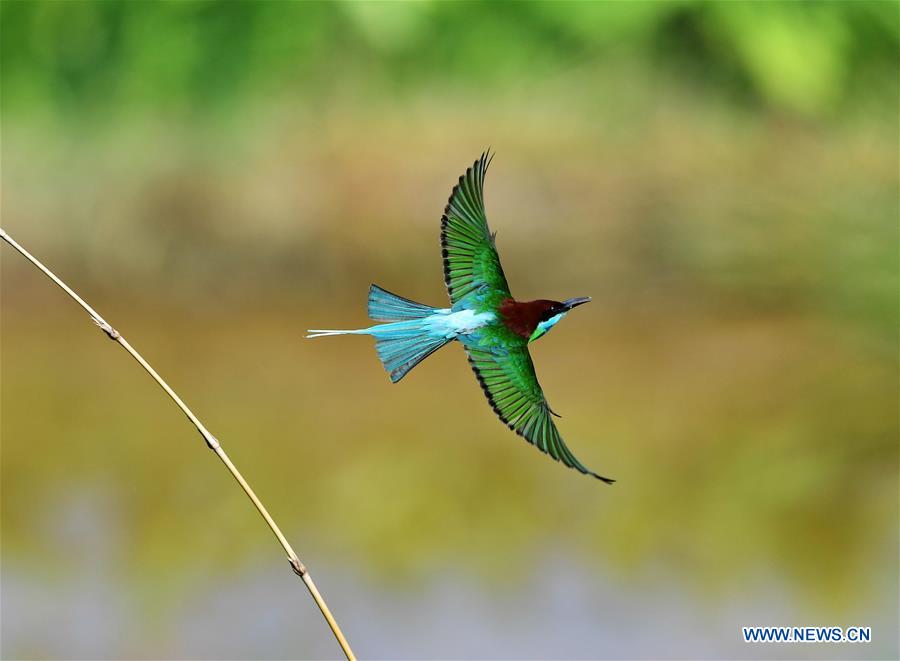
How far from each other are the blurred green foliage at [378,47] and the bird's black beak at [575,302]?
4.55 ft

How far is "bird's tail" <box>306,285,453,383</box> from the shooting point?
1.32 ft

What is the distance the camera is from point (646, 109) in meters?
1.85

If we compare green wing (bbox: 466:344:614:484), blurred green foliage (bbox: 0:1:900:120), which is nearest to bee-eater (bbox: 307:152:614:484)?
green wing (bbox: 466:344:614:484)

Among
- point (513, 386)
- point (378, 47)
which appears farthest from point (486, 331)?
point (378, 47)

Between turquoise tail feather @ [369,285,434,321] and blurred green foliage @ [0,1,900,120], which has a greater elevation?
blurred green foliage @ [0,1,900,120]

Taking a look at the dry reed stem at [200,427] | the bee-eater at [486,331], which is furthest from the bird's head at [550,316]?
the dry reed stem at [200,427]

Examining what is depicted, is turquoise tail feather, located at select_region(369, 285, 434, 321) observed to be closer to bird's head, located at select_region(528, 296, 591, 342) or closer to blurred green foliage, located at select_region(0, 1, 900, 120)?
bird's head, located at select_region(528, 296, 591, 342)

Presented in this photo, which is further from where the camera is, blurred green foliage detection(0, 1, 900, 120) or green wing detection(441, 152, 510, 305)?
blurred green foliage detection(0, 1, 900, 120)

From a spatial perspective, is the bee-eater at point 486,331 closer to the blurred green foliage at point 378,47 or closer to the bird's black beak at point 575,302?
the bird's black beak at point 575,302

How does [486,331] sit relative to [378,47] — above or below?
below

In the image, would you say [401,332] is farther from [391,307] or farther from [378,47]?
[378,47]

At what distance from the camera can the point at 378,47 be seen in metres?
1.94

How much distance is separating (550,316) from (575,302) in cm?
2

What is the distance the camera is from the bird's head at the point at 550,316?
1.36 ft
